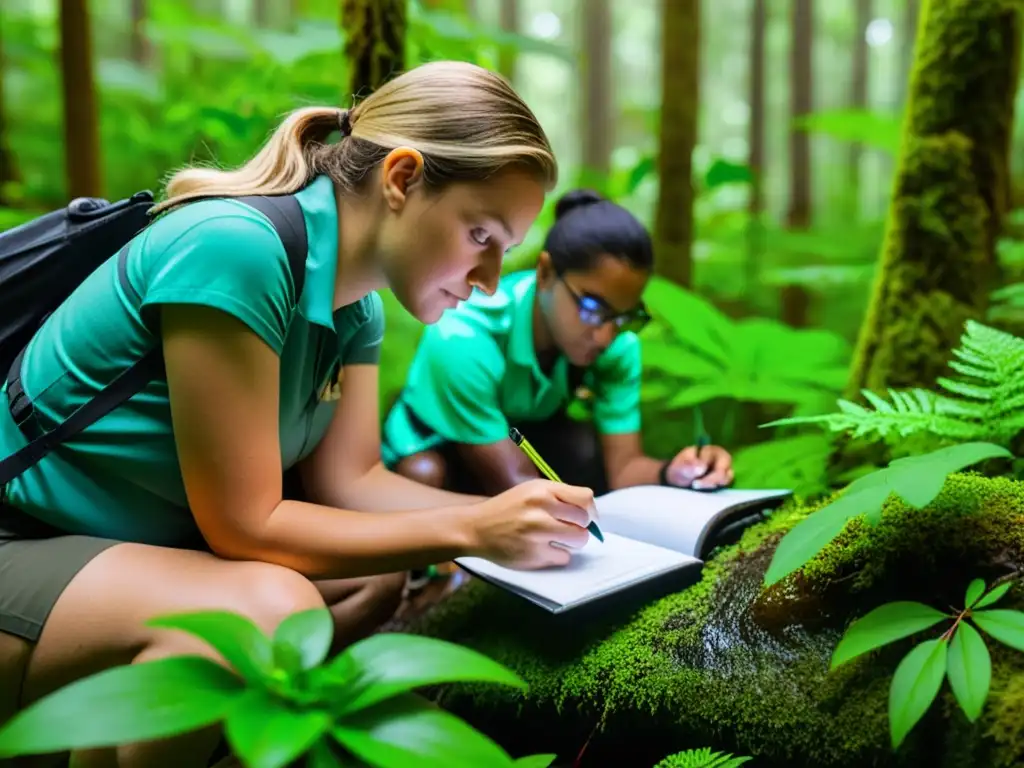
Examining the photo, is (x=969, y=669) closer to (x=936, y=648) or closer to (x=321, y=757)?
(x=936, y=648)

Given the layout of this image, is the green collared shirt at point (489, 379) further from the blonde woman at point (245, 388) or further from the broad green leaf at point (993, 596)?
the broad green leaf at point (993, 596)

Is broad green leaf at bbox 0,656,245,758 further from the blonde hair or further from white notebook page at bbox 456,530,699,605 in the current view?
the blonde hair

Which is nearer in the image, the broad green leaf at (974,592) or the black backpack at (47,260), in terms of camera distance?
the broad green leaf at (974,592)

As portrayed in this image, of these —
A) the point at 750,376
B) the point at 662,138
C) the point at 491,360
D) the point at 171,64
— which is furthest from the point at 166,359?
the point at 171,64

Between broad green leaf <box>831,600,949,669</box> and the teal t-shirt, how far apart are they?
983 mm

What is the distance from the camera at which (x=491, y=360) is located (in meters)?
2.01

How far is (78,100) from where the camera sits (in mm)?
3361

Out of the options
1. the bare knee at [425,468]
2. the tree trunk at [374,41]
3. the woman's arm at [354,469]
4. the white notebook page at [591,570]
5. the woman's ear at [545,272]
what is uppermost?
the tree trunk at [374,41]

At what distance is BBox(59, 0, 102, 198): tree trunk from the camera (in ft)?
10.7

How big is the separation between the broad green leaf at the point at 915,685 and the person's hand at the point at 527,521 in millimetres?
552

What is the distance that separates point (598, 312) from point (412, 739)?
124 centimetres

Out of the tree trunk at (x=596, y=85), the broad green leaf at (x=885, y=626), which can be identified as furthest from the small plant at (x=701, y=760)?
the tree trunk at (x=596, y=85)

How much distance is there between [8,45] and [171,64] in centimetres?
232

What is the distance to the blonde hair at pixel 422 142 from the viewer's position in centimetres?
142
